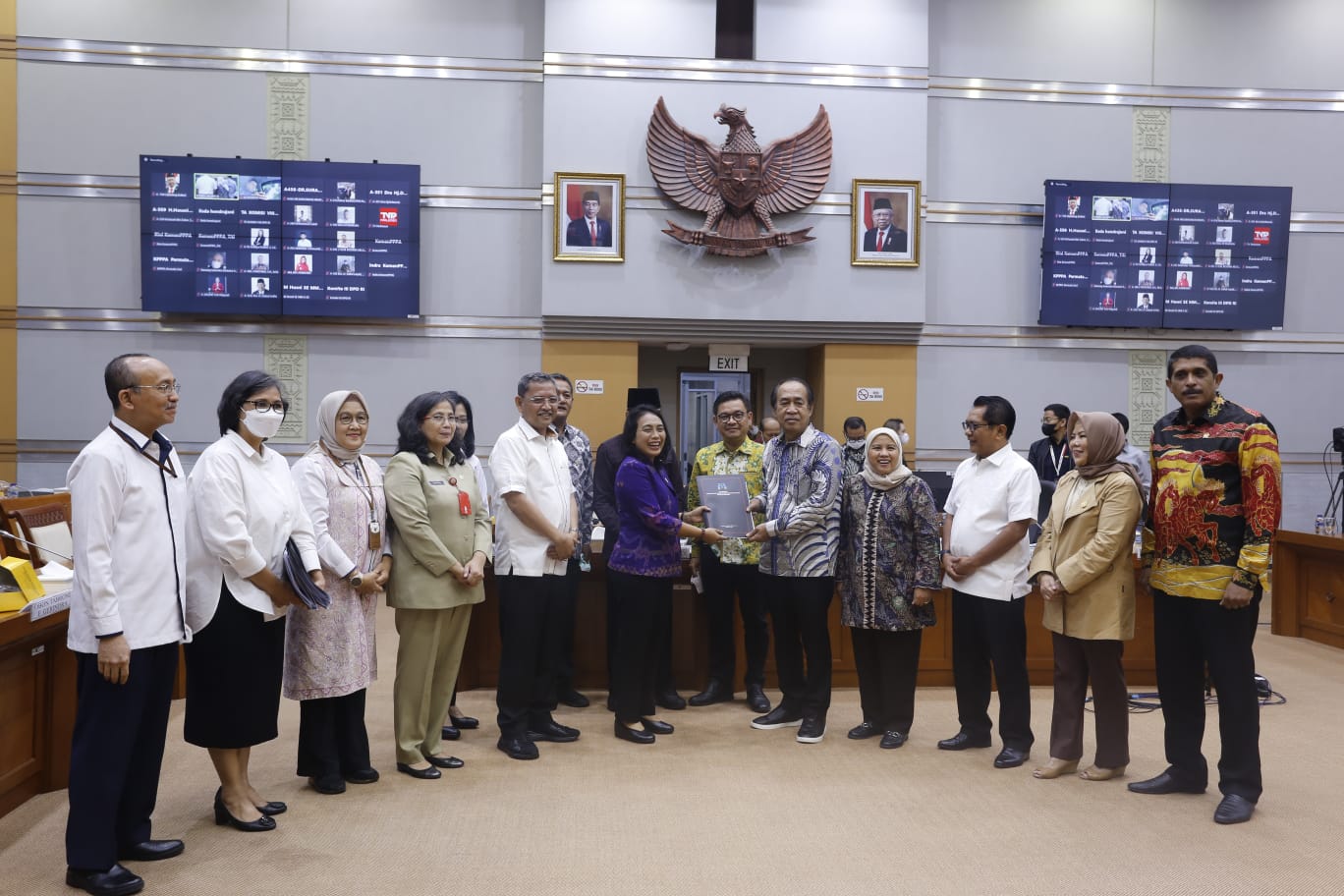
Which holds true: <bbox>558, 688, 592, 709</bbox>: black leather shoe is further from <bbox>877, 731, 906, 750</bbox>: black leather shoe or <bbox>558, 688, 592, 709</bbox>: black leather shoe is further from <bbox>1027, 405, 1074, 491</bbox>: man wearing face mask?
<bbox>1027, 405, 1074, 491</bbox>: man wearing face mask

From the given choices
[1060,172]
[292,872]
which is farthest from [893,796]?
[1060,172]

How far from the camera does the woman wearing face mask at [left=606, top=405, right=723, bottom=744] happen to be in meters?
4.18

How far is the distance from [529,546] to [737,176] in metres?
4.92

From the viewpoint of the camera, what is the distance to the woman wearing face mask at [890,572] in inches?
166

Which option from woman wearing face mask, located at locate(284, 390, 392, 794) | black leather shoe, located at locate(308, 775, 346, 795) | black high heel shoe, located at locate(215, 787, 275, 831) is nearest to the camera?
black high heel shoe, located at locate(215, 787, 275, 831)

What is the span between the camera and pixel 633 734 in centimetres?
428

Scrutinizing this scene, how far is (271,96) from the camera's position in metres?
8.05

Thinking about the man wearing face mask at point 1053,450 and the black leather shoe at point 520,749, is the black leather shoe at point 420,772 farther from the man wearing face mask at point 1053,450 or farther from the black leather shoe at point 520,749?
the man wearing face mask at point 1053,450

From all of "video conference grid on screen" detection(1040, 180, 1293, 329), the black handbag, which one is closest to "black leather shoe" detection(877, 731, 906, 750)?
the black handbag

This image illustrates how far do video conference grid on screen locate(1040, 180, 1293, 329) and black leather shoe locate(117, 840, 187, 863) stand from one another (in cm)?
772

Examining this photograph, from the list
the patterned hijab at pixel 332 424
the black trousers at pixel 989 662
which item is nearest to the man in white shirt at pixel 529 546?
the patterned hijab at pixel 332 424

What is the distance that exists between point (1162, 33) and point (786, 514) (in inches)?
284

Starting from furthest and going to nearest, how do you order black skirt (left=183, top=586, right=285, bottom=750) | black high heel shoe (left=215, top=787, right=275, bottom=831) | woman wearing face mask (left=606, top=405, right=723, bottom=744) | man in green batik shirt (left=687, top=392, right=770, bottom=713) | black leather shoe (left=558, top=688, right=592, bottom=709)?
1. black leather shoe (left=558, top=688, right=592, bottom=709)
2. man in green batik shirt (left=687, top=392, right=770, bottom=713)
3. woman wearing face mask (left=606, top=405, right=723, bottom=744)
4. black high heel shoe (left=215, top=787, right=275, bottom=831)
5. black skirt (left=183, top=586, right=285, bottom=750)

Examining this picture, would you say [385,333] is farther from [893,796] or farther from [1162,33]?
[1162,33]
